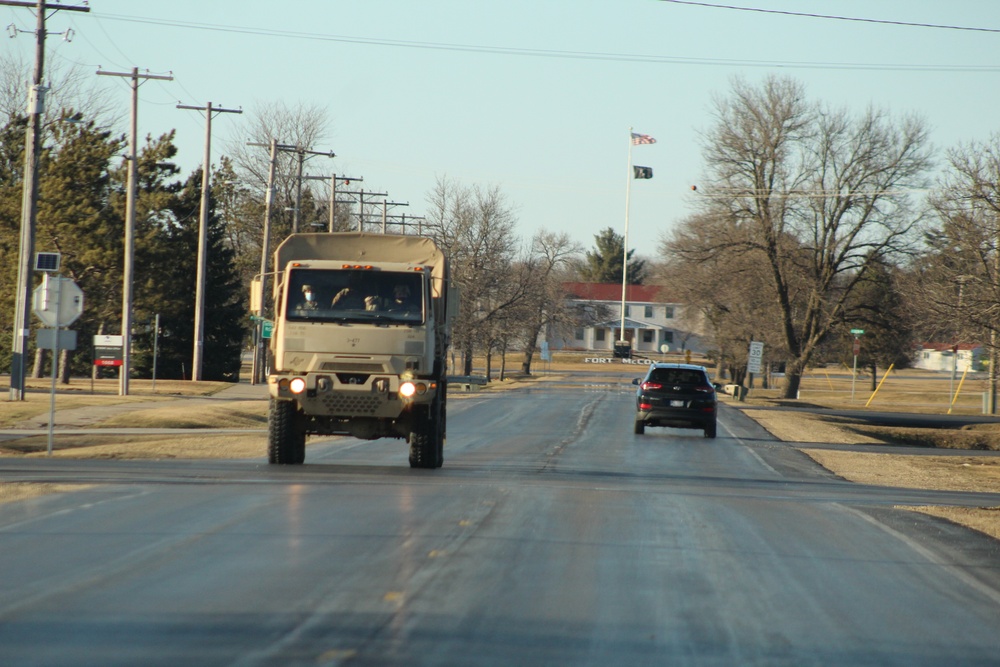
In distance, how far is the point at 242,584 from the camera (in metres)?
8.27

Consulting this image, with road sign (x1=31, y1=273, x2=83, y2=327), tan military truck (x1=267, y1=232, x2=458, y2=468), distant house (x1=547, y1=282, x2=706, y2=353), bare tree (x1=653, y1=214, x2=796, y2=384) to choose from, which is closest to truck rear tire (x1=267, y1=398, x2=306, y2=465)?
tan military truck (x1=267, y1=232, x2=458, y2=468)

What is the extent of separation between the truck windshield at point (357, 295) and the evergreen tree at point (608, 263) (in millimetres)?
143638

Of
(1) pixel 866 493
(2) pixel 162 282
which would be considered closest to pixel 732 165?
(2) pixel 162 282

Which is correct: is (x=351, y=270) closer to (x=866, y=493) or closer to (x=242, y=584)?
(x=866, y=493)

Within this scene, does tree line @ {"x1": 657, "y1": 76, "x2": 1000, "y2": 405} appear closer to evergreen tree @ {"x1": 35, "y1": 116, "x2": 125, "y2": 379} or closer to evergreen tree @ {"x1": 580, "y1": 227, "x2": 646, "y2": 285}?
evergreen tree @ {"x1": 35, "y1": 116, "x2": 125, "y2": 379}

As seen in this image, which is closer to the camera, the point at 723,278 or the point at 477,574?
the point at 477,574

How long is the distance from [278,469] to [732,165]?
44883 mm

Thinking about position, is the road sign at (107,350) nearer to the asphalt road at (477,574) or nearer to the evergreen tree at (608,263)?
the asphalt road at (477,574)

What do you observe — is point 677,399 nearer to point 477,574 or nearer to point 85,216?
point 477,574

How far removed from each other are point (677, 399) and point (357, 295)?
46.6 ft

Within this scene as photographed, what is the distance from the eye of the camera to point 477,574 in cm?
884

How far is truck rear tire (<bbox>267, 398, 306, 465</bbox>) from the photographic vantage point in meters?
18.0

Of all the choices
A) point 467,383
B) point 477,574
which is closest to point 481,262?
point 467,383

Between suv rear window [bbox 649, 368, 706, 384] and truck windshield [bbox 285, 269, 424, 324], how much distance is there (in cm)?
1372
